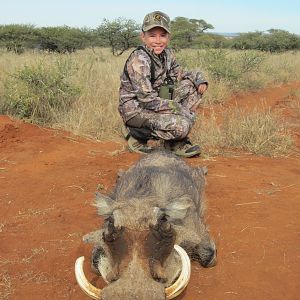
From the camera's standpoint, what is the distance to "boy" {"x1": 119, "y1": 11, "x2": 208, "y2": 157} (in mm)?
5066

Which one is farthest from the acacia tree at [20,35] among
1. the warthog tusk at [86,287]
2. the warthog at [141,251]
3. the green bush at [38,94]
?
the warthog tusk at [86,287]

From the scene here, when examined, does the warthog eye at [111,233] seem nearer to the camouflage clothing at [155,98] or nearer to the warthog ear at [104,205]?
the warthog ear at [104,205]

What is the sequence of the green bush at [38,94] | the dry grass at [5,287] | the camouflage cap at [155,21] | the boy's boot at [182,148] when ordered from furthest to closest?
the green bush at [38,94]
the boy's boot at [182,148]
the camouflage cap at [155,21]
the dry grass at [5,287]

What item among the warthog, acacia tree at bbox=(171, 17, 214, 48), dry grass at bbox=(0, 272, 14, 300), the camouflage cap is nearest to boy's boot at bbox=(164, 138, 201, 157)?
the camouflage cap

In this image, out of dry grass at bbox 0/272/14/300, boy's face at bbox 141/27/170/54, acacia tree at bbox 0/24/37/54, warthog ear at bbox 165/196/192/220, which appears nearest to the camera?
warthog ear at bbox 165/196/192/220

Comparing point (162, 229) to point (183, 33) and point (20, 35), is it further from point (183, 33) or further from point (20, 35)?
point (183, 33)

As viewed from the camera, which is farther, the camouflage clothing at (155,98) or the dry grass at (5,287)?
the camouflage clothing at (155,98)

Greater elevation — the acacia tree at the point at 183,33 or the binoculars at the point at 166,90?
the binoculars at the point at 166,90

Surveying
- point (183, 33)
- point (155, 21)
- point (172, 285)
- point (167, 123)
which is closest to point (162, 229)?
point (172, 285)

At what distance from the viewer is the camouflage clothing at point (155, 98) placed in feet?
16.6

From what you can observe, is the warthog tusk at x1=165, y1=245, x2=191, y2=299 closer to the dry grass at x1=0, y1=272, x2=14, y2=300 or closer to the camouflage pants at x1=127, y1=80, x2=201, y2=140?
the dry grass at x1=0, y1=272, x2=14, y2=300

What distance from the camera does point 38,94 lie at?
7.88m

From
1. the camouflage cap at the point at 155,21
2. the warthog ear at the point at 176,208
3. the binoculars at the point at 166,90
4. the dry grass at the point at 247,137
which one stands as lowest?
the dry grass at the point at 247,137

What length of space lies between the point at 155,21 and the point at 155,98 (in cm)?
82
